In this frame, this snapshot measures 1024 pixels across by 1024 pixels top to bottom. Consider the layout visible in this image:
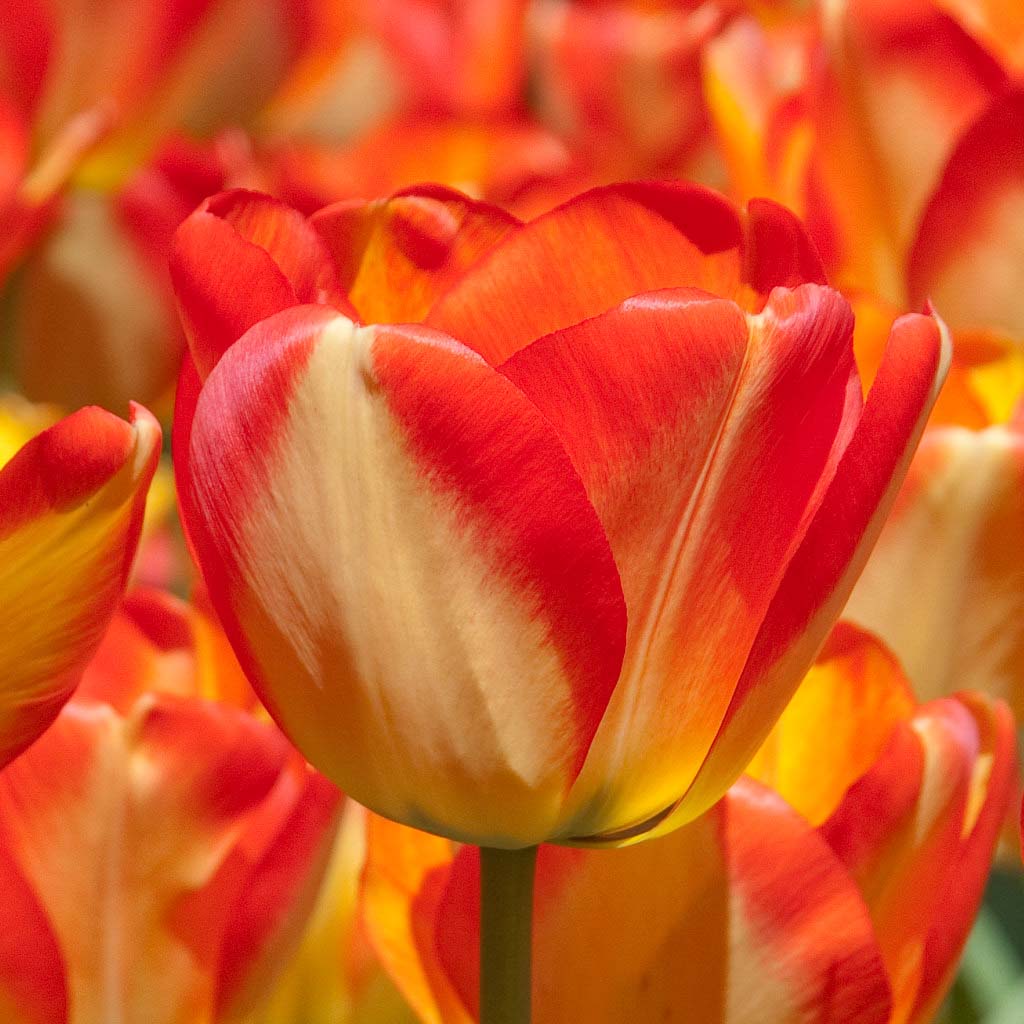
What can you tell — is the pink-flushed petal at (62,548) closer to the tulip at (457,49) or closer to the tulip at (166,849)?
the tulip at (166,849)

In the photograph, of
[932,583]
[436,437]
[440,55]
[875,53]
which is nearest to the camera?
[436,437]

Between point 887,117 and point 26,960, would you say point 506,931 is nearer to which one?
point 26,960

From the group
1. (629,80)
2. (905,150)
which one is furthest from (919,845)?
(629,80)

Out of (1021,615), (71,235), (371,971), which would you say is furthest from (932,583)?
(71,235)

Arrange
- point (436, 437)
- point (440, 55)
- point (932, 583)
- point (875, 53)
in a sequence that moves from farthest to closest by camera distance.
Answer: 1. point (440, 55)
2. point (875, 53)
3. point (932, 583)
4. point (436, 437)

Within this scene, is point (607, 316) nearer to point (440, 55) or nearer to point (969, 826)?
point (969, 826)

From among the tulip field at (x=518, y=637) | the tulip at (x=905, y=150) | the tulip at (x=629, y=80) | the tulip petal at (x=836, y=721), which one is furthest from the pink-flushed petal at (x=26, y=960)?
the tulip at (x=629, y=80)

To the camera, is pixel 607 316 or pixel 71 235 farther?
pixel 71 235
